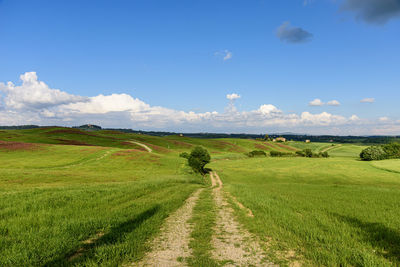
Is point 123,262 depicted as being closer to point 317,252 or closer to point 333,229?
point 317,252

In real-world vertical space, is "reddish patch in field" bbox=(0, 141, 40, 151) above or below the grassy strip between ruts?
below

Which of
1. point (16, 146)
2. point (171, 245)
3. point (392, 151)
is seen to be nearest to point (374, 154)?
point (392, 151)

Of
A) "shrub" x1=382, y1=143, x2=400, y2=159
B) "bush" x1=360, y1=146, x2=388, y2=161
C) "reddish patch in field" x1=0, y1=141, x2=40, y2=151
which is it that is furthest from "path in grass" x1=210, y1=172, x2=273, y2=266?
"shrub" x1=382, y1=143, x2=400, y2=159

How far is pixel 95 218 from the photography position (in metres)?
9.46

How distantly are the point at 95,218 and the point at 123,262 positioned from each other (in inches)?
170

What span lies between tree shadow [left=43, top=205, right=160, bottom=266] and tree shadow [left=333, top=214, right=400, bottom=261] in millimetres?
9538

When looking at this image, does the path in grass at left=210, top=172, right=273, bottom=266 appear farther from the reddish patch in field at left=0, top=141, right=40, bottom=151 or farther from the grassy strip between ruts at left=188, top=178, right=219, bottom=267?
the reddish patch in field at left=0, top=141, right=40, bottom=151

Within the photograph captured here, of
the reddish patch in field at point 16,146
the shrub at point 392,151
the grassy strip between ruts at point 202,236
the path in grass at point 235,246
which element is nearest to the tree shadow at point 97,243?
the grassy strip between ruts at point 202,236

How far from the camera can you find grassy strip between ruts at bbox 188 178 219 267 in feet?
20.7

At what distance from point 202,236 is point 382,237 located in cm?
780

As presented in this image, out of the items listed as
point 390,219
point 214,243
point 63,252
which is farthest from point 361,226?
point 63,252

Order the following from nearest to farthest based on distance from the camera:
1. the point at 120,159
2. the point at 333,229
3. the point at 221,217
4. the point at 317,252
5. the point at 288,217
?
1. the point at 317,252
2. the point at 333,229
3. the point at 288,217
4. the point at 221,217
5. the point at 120,159

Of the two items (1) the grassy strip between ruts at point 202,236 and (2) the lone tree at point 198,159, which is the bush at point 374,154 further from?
(1) the grassy strip between ruts at point 202,236

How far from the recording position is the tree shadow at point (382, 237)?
719 cm
